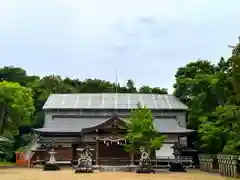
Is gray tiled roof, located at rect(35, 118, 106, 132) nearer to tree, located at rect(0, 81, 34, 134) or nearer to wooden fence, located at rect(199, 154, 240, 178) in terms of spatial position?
tree, located at rect(0, 81, 34, 134)

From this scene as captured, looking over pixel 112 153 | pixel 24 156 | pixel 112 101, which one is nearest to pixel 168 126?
pixel 112 153

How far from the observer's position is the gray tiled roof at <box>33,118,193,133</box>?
148 feet

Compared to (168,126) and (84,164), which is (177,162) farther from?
(84,164)

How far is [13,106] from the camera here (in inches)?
1935

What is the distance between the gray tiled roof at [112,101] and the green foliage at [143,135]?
44.1ft

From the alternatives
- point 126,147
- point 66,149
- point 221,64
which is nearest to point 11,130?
point 66,149

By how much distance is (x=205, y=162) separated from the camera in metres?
38.7

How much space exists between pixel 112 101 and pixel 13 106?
1254cm

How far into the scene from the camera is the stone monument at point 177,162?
37469mm

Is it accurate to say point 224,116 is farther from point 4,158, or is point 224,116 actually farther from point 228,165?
point 4,158

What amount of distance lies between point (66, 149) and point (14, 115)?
32.9 ft

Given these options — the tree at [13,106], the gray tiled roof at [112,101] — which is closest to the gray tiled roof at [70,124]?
the gray tiled roof at [112,101]

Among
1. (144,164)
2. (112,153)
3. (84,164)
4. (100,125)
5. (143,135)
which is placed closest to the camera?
(84,164)

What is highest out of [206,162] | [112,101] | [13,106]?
[112,101]
